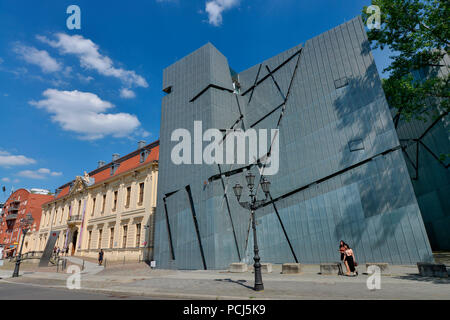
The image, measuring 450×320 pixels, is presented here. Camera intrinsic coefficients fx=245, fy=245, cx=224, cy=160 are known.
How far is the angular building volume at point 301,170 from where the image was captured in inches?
554

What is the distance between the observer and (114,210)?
31.1 meters

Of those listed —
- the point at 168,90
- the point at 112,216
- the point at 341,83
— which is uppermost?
the point at 168,90

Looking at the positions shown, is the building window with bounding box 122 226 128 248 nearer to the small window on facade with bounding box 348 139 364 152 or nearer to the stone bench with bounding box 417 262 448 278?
the small window on facade with bounding box 348 139 364 152

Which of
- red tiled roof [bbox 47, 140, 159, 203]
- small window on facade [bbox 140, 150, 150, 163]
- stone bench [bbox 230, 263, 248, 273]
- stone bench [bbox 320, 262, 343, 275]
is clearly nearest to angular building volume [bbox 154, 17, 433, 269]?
stone bench [bbox 230, 263, 248, 273]

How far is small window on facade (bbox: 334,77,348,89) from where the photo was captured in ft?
54.4

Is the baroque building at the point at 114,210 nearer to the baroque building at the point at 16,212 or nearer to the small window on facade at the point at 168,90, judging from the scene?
the small window on facade at the point at 168,90

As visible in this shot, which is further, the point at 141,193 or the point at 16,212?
the point at 16,212

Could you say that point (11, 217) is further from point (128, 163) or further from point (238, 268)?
point (238, 268)

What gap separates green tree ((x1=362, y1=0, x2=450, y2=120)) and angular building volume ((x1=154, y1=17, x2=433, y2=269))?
95 cm

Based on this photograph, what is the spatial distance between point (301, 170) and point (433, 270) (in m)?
9.01

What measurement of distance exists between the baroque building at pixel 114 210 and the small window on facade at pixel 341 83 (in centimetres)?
1909

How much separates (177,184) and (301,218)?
1018cm

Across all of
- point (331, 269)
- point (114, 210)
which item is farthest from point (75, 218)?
point (331, 269)
